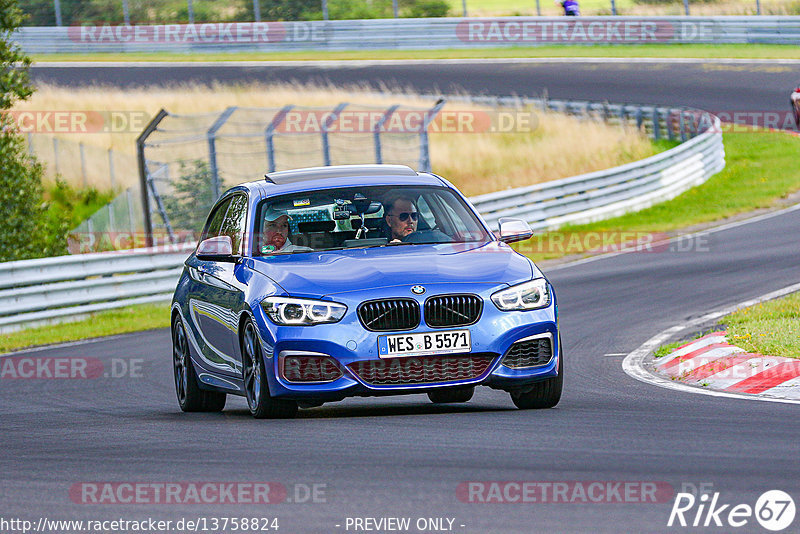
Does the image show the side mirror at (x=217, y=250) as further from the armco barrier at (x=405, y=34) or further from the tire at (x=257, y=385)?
the armco barrier at (x=405, y=34)

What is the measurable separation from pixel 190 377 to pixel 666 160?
1964 cm

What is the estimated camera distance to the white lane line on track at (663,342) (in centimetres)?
927

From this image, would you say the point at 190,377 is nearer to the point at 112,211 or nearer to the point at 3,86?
the point at 3,86

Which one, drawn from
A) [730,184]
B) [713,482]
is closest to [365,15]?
[730,184]

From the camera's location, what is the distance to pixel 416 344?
825 cm

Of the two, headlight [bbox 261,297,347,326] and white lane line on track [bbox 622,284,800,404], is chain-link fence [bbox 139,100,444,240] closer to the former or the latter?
white lane line on track [bbox 622,284,800,404]

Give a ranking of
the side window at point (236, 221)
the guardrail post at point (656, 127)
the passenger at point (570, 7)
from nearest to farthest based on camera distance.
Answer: the side window at point (236, 221) < the guardrail post at point (656, 127) < the passenger at point (570, 7)

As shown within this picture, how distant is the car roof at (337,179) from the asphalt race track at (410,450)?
156cm

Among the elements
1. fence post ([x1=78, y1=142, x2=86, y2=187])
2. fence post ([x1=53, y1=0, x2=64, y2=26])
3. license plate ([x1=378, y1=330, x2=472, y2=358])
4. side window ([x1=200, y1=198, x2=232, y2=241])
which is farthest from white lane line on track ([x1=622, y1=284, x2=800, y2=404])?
fence post ([x1=53, y1=0, x2=64, y2=26])

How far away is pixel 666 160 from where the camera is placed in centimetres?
2844

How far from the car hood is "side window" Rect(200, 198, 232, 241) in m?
1.51

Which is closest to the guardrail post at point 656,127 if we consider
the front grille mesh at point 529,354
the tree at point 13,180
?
the tree at point 13,180

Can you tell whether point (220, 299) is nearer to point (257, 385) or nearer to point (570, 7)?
point (257, 385)

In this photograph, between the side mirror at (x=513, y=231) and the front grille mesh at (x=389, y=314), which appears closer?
the front grille mesh at (x=389, y=314)
